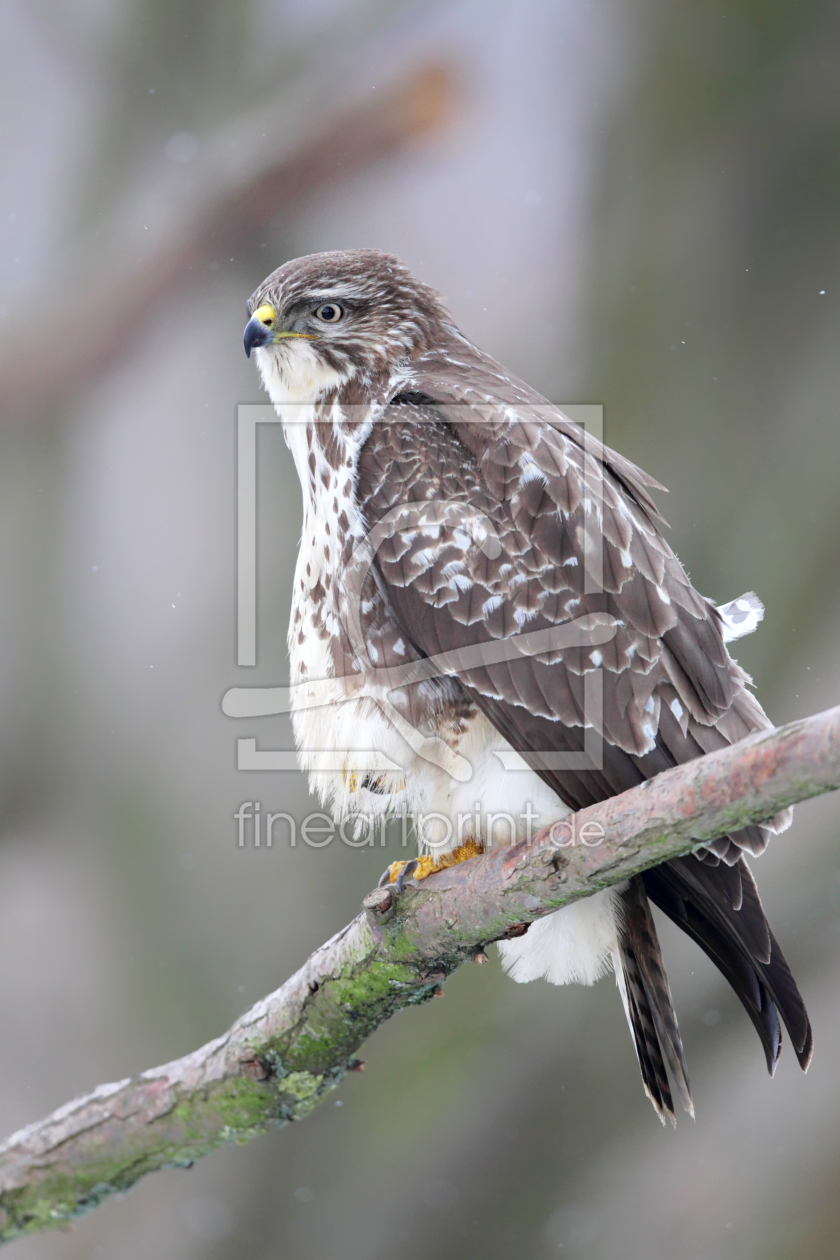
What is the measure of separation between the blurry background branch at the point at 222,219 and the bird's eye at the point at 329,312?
288 centimetres

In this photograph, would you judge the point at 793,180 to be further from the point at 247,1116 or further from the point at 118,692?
the point at 247,1116

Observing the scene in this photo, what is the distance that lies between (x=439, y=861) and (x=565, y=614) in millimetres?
653

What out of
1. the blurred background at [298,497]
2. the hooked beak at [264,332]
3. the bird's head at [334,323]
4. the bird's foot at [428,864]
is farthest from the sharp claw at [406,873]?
the blurred background at [298,497]

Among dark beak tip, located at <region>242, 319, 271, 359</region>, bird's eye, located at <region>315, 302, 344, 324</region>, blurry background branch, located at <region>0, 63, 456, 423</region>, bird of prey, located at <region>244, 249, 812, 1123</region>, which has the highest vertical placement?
blurry background branch, located at <region>0, 63, 456, 423</region>

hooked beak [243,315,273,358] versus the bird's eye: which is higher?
the bird's eye

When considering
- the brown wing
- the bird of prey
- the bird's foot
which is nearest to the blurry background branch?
the bird of prey

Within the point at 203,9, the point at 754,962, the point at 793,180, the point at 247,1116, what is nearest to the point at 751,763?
the point at 754,962

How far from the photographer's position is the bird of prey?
254 cm

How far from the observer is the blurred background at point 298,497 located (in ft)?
17.7

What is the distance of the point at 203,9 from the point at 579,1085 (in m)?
6.18

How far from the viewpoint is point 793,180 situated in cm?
649

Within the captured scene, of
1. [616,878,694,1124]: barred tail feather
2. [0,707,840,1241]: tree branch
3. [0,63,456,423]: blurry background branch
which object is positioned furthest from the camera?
[0,63,456,423]: blurry background branch

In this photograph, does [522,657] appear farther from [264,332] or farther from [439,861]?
[264,332]

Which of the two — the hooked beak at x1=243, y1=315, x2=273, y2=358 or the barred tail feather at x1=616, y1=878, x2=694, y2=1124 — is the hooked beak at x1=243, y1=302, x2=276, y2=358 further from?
the barred tail feather at x1=616, y1=878, x2=694, y2=1124
